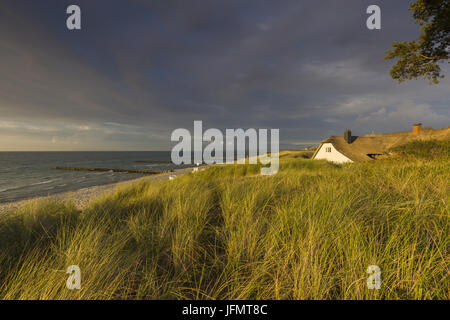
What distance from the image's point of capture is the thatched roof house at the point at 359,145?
73.9ft

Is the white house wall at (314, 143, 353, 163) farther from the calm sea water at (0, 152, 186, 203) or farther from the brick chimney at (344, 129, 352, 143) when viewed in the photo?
the calm sea water at (0, 152, 186, 203)

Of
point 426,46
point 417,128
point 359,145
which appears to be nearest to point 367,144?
point 359,145

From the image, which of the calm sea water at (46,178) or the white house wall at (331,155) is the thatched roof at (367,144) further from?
the calm sea water at (46,178)

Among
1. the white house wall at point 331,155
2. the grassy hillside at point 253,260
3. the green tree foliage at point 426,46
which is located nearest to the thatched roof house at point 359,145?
the white house wall at point 331,155

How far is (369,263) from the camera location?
1557 millimetres

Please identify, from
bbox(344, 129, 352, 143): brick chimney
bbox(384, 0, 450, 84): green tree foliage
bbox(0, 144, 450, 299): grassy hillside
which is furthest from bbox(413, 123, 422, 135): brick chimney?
bbox(0, 144, 450, 299): grassy hillside

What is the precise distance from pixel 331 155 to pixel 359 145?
173 inches

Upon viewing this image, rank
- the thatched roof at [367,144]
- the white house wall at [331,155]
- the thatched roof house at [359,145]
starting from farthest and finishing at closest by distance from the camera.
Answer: the white house wall at [331,155] → the thatched roof at [367,144] → the thatched roof house at [359,145]

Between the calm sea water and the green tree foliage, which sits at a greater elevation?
the green tree foliage

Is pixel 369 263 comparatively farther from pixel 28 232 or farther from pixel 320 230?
pixel 28 232

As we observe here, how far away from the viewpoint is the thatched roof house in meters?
22.5

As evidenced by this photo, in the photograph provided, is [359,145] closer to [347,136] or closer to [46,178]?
[347,136]

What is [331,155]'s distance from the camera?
80.9ft

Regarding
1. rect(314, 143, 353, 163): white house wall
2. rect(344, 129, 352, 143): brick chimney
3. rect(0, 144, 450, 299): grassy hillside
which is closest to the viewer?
rect(0, 144, 450, 299): grassy hillside
